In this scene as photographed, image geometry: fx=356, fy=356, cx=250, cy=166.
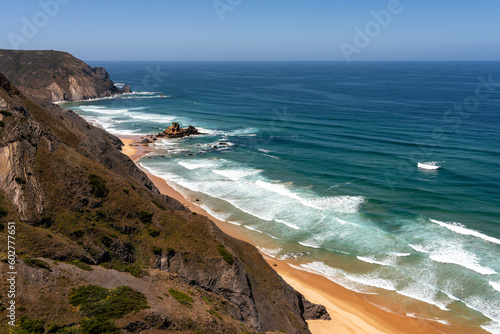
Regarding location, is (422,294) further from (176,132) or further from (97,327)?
(176,132)

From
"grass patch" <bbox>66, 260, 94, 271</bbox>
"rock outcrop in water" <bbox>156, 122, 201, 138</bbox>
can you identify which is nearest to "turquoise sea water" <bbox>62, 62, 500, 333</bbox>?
"rock outcrop in water" <bbox>156, 122, 201, 138</bbox>

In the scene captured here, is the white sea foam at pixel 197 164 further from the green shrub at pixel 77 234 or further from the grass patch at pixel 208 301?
the grass patch at pixel 208 301

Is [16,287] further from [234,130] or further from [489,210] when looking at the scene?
[234,130]

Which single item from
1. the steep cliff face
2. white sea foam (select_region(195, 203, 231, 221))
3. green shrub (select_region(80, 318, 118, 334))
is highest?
the steep cliff face

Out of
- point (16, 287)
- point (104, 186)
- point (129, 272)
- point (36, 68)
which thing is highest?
point (36, 68)

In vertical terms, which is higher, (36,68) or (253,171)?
(36,68)

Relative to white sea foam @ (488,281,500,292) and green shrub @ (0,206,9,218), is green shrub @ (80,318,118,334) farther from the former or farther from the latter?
white sea foam @ (488,281,500,292)

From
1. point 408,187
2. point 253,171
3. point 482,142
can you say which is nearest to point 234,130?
point 253,171
